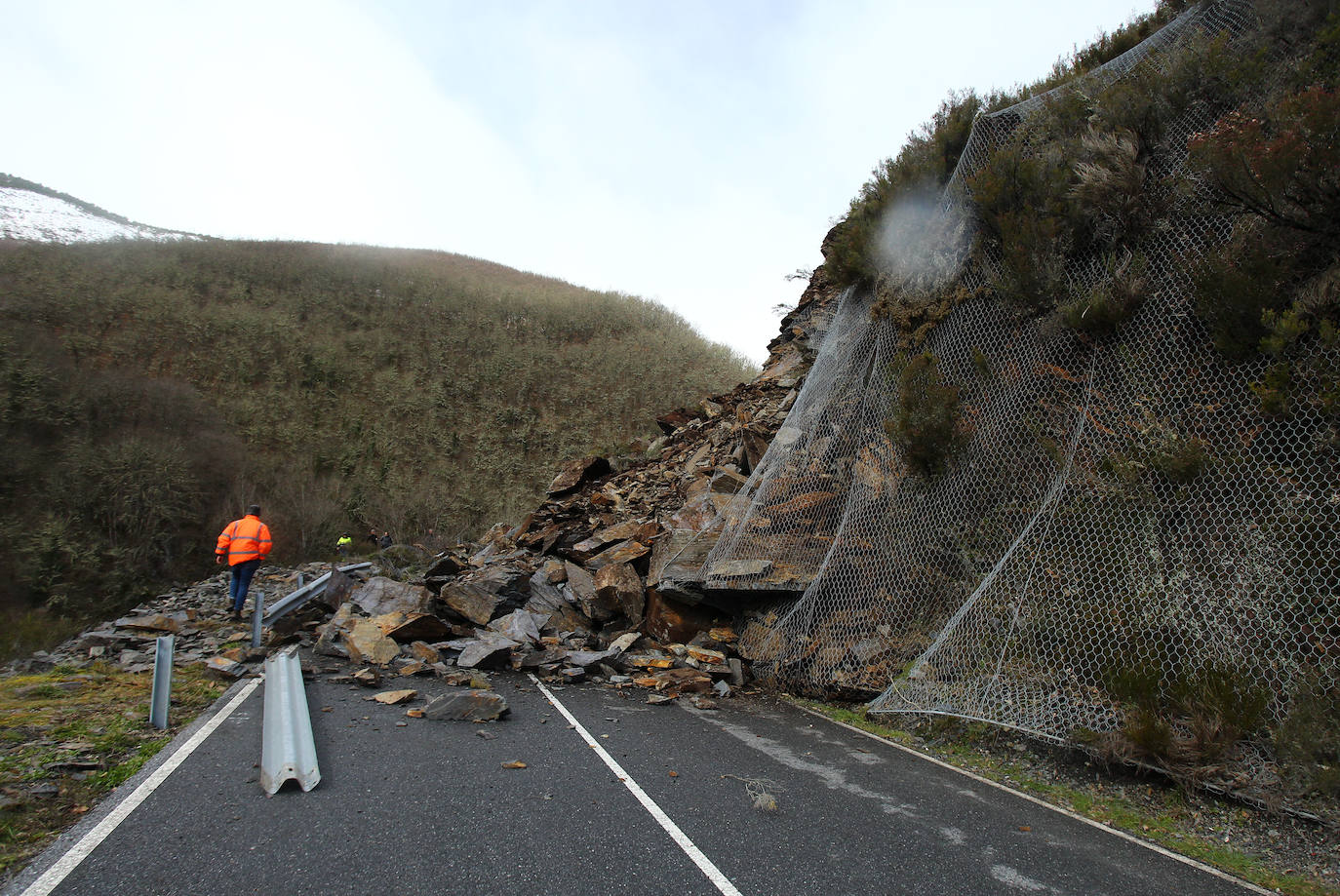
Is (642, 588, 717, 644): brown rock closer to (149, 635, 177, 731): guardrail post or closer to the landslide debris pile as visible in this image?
the landslide debris pile

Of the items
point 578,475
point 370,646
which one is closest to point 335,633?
point 370,646

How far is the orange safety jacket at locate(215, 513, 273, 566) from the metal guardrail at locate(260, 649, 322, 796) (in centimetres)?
451

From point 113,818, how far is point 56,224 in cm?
6607

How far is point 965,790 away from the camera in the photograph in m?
4.29

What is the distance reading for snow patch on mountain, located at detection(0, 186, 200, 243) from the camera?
4356 cm

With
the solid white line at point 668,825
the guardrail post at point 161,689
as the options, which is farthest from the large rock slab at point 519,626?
the guardrail post at point 161,689

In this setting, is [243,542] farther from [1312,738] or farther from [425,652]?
[1312,738]

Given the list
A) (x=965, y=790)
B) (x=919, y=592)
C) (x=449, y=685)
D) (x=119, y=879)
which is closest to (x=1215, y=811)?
(x=965, y=790)

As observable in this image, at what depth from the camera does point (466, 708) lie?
559cm

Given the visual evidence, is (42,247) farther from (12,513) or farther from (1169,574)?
(1169,574)

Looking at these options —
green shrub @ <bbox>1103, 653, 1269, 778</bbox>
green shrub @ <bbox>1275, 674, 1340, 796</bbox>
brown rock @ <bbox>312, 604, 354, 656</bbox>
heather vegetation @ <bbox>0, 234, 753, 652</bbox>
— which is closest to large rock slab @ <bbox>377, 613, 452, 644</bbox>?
brown rock @ <bbox>312, 604, 354, 656</bbox>

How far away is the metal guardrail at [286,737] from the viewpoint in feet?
12.0

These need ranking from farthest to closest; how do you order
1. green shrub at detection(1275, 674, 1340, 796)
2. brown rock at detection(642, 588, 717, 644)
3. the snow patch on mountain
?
the snow patch on mountain
brown rock at detection(642, 588, 717, 644)
green shrub at detection(1275, 674, 1340, 796)

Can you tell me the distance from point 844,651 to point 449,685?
440cm
